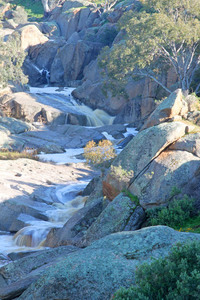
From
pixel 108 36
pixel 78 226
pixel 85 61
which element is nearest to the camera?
pixel 78 226

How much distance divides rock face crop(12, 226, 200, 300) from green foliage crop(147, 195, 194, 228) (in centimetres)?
240

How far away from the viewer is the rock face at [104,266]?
5309mm

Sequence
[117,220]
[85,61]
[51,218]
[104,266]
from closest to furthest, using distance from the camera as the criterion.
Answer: [104,266] → [117,220] → [51,218] → [85,61]

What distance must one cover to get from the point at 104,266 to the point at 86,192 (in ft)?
34.9

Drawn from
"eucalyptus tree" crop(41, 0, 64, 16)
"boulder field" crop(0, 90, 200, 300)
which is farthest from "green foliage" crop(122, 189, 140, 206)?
"eucalyptus tree" crop(41, 0, 64, 16)

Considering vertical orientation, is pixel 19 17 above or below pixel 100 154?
above

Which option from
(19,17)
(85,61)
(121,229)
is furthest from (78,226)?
(19,17)

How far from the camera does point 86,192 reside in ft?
53.0

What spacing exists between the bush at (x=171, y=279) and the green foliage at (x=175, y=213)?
4.08 meters

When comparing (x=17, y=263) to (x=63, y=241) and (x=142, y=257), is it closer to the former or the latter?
(x=63, y=241)

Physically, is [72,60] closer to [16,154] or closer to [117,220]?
[16,154]

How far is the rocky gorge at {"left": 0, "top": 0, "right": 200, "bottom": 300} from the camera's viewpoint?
5.72 metres

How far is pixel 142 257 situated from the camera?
5.75m

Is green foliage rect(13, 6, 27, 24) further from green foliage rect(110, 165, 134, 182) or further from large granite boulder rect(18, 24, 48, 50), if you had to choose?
green foliage rect(110, 165, 134, 182)
